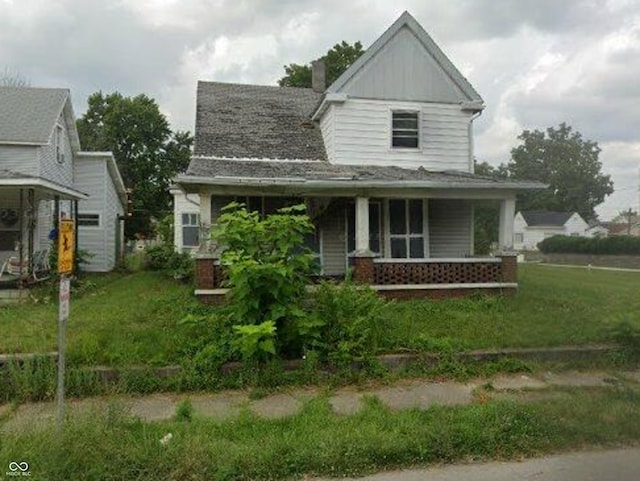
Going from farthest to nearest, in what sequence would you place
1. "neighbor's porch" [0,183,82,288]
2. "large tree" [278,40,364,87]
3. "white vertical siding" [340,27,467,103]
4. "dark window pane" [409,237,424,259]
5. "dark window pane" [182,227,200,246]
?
"large tree" [278,40,364,87], "dark window pane" [182,227,200,246], "white vertical siding" [340,27,467,103], "dark window pane" [409,237,424,259], "neighbor's porch" [0,183,82,288]

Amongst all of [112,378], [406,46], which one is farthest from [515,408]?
[406,46]

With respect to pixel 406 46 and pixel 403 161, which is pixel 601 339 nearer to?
pixel 403 161

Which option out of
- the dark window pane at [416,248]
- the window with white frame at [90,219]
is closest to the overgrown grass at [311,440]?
the dark window pane at [416,248]

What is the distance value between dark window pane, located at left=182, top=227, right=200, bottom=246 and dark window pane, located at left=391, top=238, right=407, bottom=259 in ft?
33.5

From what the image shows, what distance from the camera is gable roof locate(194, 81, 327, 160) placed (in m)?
14.5

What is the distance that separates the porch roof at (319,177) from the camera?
36.6 feet

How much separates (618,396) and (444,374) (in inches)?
77.7

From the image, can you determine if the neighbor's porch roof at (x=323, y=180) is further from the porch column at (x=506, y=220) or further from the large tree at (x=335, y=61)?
the large tree at (x=335, y=61)

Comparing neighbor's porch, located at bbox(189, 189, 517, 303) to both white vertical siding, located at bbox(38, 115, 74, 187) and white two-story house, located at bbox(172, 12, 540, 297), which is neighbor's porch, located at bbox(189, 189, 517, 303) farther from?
white vertical siding, located at bbox(38, 115, 74, 187)

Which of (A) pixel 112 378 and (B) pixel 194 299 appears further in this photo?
(B) pixel 194 299

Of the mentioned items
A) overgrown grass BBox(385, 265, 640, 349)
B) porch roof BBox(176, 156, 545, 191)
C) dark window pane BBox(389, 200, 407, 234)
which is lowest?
overgrown grass BBox(385, 265, 640, 349)

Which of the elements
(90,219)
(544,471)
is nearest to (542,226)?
(90,219)

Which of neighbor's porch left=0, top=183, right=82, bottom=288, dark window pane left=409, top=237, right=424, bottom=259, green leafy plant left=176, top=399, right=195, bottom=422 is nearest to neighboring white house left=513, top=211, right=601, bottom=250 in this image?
dark window pane left=409, top=237, right=424, bottom=259

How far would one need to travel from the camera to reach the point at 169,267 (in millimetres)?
18047
